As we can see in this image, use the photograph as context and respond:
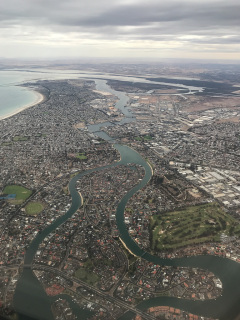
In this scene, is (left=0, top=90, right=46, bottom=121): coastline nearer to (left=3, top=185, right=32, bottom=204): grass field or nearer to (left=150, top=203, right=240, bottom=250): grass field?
(left=3, top=185, right=32, bottom=204): grass field

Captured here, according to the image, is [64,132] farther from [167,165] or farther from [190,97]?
[190,97]

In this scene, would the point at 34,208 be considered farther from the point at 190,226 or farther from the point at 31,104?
the point at 31,104

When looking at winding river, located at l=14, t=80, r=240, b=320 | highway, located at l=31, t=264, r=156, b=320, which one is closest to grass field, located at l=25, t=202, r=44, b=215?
winding river, located at l=14, t=80, r=240, b=320

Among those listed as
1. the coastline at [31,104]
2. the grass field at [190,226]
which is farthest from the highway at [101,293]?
the coastline at [31,104]

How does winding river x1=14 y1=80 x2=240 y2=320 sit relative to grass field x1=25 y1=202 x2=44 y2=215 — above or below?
below

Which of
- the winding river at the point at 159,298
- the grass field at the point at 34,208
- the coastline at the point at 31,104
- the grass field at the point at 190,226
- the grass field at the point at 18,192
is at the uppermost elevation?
the coastline at the point at 31,104

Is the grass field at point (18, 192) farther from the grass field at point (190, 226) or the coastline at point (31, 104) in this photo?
the coastline at point (31, 104)

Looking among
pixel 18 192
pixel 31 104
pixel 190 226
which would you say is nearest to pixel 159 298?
pixel 190 226
